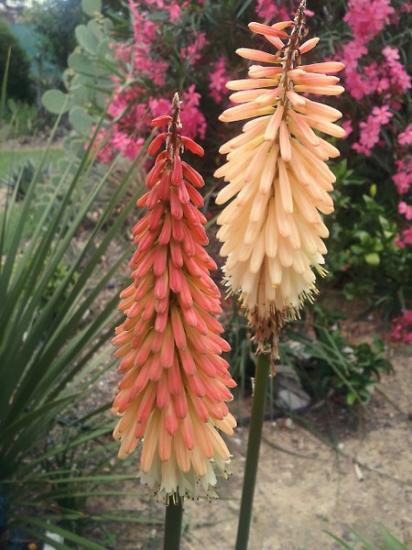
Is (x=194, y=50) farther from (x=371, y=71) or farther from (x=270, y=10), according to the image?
(x=371, y=71)

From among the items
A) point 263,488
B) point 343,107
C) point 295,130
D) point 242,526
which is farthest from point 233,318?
point 295,130

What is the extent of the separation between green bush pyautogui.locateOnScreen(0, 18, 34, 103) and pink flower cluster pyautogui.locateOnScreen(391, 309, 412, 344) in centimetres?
1069

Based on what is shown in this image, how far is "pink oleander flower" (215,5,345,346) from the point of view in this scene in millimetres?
1441

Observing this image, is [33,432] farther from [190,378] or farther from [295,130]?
[295,130]

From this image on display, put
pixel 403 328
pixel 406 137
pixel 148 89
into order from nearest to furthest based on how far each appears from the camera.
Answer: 1. pixel 406 137
2. pixel 403 328
3. pixel 148 89

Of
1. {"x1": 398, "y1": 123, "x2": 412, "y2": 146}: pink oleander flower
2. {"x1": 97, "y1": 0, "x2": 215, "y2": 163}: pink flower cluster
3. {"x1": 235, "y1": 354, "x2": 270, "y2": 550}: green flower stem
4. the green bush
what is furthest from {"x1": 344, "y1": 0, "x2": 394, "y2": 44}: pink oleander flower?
the green bush

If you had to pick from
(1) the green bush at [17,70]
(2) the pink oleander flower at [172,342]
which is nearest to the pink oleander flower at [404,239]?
(2) the pink oleander flower at [172,342]

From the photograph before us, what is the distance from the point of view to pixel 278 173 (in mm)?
1543

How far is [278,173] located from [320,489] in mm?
2232

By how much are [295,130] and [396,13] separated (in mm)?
3394

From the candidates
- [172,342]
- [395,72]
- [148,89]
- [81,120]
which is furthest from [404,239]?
[172,342]

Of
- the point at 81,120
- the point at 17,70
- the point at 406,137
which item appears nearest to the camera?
the point at 406,137

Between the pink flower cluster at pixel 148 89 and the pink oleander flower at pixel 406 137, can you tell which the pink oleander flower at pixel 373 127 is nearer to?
the pink oleander flower at pixel 406 137

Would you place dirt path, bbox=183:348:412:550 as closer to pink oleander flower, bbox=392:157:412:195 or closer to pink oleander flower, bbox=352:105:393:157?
pink oleander flower, bbox=392:157:412:195
